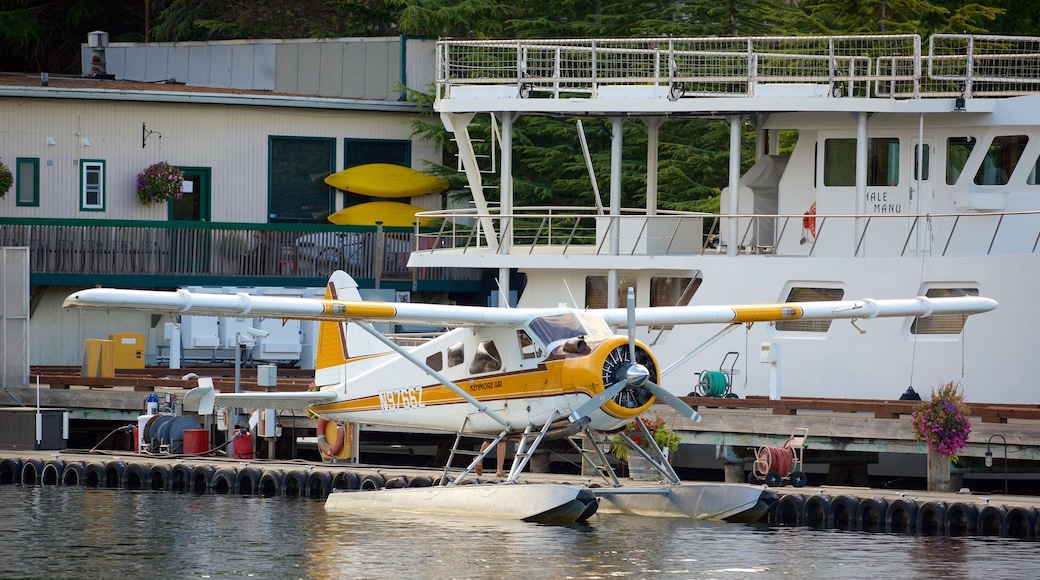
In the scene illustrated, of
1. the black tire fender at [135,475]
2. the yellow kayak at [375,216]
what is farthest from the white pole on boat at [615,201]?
the yellow kayak at [375,216]

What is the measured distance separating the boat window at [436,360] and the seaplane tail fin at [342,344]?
158cm

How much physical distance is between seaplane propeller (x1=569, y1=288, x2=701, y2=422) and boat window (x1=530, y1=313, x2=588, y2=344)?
2.07ft

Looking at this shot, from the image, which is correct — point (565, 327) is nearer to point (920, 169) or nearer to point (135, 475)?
point (135, 475)

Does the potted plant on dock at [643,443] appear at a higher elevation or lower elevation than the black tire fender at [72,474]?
higher

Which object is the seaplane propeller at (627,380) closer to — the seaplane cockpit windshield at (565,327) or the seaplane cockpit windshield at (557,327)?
the seaplane cockpit windshield at (565,327)

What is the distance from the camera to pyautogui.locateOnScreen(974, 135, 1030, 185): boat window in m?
24.1

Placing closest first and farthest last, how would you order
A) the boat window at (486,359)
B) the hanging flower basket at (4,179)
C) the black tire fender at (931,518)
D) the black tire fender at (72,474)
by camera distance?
the black tire fender at (931,518)
the boat window at (486,359)
the black tire fender at (72,474)
the hanging flower basket at (4,179)

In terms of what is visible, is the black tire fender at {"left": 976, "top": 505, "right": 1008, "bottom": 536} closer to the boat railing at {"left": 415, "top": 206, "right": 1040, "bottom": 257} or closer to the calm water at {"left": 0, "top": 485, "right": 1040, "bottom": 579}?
the calm water at {"left": 0, "top": 485, "right": 1040, "bottom": 579}

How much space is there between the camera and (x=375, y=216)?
109 ft

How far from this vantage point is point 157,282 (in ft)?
100

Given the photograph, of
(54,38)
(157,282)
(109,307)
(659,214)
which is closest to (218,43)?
(54,38)

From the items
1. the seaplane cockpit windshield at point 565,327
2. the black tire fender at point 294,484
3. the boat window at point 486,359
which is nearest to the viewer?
the seaplane cockpit windshield at point 565,327

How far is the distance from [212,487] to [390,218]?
40.3 ft

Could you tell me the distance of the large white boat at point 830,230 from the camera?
22578 millimetres
